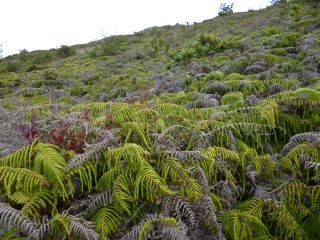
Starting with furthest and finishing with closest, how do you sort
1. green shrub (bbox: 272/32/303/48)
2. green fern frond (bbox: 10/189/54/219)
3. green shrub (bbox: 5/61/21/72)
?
green shrub (bbox: 5/61/21/72), green shrub (bbox: 272/32/303/48), green fern frond (bbox: 10/189/54/219)

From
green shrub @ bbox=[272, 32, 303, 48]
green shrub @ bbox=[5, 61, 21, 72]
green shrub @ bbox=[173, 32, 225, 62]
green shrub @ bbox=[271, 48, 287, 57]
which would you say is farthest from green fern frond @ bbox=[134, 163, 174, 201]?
green shrub @ bbox=[5, 61, 21, 72]

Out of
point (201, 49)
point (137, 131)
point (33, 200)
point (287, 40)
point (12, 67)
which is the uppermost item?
point (137, 131)

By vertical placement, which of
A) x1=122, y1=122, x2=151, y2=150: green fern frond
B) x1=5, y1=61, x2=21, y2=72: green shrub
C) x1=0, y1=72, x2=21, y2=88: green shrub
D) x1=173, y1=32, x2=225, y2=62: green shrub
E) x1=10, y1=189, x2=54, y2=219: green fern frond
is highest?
x1=122, y1=122, x2=151, y2=150: green fern frond

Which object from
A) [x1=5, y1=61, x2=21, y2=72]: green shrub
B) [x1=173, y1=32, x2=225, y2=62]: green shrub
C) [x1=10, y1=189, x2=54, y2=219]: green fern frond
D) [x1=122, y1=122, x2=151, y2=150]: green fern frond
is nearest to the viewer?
[x1=10, y1=189, x2=54, y2=219]: green fern frond

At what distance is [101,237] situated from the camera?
2307mm

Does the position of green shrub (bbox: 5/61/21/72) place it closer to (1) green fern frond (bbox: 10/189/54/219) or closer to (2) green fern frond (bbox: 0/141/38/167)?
(2) green fern frond (bbox: 0/141/38/167)

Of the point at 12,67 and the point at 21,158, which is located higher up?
the point at 21,158

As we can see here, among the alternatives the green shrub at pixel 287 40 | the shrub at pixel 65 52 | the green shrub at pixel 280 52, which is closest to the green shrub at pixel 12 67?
the shrub at pixel 65 52

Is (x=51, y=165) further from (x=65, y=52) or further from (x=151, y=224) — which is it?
(x=65, y=52)

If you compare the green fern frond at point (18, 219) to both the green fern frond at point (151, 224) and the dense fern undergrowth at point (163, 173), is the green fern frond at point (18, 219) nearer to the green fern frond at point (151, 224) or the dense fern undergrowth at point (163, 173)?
the dense fern undergrowth at point (163, 173)

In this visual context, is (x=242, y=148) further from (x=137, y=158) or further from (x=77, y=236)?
(x=77, y=236)

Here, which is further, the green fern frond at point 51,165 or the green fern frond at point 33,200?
the green fern frond at point 51,165

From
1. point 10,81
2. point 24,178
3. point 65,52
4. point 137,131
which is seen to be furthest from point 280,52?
point 65,52

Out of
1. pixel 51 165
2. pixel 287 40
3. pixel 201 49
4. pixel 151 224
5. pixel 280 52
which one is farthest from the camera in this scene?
pixel 201 49
